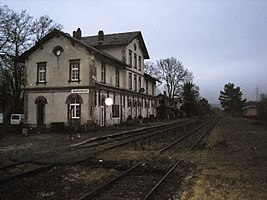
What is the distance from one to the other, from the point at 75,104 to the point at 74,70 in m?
3.15

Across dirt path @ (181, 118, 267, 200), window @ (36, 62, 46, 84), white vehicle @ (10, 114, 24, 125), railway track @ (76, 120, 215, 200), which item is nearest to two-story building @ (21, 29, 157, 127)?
window @ (36, 62, 46, 84)

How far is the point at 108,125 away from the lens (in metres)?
31.3

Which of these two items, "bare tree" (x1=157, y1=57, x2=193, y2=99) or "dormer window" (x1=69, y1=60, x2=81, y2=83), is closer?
"dormer window" (x1=69, y1=60, x2=81, y2=83)

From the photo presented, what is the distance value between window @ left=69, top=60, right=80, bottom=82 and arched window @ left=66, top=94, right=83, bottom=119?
5.12 feet

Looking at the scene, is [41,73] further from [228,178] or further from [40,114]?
[228,178]

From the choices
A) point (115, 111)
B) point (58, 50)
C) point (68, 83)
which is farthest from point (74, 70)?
point (115, 111)

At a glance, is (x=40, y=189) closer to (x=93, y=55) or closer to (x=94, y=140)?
(x=94, y=140)

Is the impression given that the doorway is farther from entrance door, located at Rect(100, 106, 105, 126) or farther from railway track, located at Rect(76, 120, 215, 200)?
railway track, located at Rect(76, 120, 215, 200)

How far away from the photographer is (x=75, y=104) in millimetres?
28109

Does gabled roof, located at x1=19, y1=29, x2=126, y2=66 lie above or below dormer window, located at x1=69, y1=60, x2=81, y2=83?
above

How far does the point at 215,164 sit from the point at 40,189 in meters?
5.99

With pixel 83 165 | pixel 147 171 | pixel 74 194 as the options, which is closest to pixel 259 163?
pixel 147 171

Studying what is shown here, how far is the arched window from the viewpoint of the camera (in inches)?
1097

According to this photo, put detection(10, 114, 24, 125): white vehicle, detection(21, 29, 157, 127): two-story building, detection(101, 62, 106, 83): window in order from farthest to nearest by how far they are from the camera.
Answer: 1. detection(10, 114, 24, 125): white vehicle
2. detection(101, 62, 106, 83): window
3. detection(21, 29, 157, 127): two-story building
